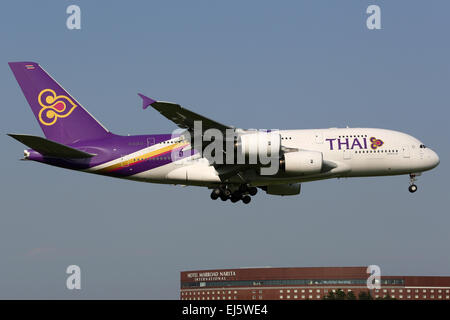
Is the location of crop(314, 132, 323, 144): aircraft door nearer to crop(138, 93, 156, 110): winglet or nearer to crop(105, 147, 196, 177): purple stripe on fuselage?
crop(105, 147, 196, 177): purple stripe on fuselage

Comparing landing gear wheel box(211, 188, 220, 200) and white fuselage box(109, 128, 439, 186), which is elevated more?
white fuselage box(109, 128, 439, 186)

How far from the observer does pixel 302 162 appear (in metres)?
43.8

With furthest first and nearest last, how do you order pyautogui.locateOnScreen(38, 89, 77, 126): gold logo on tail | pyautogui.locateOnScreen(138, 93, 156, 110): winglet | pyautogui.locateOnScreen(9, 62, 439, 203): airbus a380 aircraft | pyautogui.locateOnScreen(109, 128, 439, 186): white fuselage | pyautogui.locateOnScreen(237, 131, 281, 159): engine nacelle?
1. pyautogui.locateOnScreen(38, 89, 77, 126): gold logo on tail
2. pyautogui.locateOnScreen(109, 128, 439, 186): white fuselage
3. pyautogui.locateOnScreen(9, 62, 439, 203): airbus a380 aircraft
4. pyautogui.locateOnScreen(237, 131, 281, 159): engine nacelle
5. pyautogui.locateOnScreen(138, 93, 156, 110): winglet

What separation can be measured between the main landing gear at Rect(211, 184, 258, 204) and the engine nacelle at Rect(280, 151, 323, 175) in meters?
4.54

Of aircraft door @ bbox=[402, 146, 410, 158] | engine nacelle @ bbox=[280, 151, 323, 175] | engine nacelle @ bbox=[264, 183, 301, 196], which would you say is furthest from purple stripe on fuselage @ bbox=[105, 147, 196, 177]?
aircraft door @ bbox=[402, 146, 410, 158]

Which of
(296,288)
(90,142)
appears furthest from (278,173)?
(296,288)

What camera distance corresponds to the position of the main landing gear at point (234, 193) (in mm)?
47750

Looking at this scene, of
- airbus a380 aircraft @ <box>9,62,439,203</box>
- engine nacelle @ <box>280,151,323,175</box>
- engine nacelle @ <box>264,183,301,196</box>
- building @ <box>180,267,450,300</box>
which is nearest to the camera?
engine nacelle @ <box>280,151,323,175</box>

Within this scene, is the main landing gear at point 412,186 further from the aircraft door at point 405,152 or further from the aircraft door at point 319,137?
the aircraft door at point 319,137

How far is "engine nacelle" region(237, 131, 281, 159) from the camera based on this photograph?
141 ft

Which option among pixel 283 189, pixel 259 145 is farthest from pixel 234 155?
pixel 283 189

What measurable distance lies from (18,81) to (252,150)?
727 inches

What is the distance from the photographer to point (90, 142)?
47.6 metres

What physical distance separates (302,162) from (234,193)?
20.7 feet
